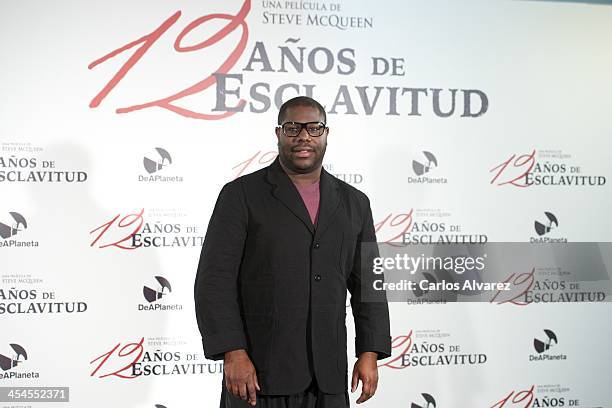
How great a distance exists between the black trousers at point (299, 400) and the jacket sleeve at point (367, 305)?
0.20 metres

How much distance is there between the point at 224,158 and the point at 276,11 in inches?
29.9

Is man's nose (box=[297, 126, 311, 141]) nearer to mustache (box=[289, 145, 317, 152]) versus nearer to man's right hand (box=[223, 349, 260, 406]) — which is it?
mustache (box=[289, 145, 317, 152])

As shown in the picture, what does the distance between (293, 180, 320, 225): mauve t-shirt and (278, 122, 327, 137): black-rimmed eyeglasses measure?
0.17 m

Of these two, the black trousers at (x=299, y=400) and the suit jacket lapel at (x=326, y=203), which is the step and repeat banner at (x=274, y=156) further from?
the black trousers at (x=299, y=400)

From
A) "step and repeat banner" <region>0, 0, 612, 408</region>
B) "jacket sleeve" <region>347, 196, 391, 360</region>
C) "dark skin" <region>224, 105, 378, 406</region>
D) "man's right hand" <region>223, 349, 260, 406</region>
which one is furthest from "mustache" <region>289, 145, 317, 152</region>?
"step and repeat banner" <region>0, 0, 612, 408</region>

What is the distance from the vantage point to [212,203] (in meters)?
3.25

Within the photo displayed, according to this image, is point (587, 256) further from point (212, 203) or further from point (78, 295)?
point (78, 295)

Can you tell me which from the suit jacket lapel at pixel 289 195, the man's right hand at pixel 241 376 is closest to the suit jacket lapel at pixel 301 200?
the suit jacket lapel at pixel 289 195

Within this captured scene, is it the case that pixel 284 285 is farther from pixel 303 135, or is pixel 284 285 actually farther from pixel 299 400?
pixel 303 135

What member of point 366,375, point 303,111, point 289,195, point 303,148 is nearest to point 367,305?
point 366,375

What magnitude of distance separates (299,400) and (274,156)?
1439mm

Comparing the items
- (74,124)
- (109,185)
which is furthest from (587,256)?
(74,124)

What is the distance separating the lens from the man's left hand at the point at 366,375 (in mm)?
2188

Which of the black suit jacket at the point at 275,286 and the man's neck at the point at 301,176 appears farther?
the man's neck at the point at 301,176
